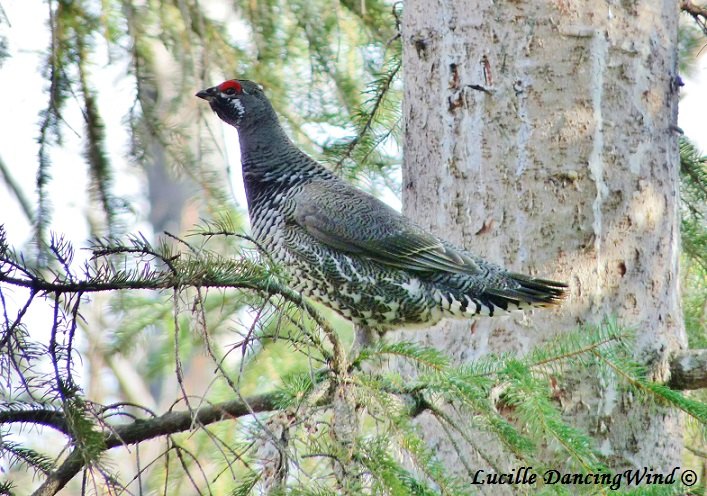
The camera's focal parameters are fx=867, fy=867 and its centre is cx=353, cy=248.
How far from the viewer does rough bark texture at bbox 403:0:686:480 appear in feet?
11.6

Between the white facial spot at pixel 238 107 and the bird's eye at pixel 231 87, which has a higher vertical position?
the bird's eye at pixel 231 87

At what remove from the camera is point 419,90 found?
4.04 meters

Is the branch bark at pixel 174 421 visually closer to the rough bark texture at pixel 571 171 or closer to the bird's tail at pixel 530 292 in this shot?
the rough bark texture at pixel 571 171

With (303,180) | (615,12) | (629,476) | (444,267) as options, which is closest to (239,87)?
(303,180)

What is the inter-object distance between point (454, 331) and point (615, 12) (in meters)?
1.57

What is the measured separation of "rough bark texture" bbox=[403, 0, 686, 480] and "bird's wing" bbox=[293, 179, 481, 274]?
0.13 metres

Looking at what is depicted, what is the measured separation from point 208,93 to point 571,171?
2.16m

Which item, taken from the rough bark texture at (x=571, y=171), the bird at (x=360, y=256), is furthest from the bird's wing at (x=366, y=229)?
the rough bark texture at (x=571, y=171)

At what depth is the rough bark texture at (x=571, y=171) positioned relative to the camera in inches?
140

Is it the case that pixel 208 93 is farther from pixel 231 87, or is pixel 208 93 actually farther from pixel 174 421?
pixel 174 421

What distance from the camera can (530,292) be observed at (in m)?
3.47

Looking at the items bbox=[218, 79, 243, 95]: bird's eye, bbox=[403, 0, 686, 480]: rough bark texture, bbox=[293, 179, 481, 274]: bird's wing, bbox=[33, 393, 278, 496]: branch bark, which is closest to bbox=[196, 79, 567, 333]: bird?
bbox=[293, 179, 481, 274]: bird's wing

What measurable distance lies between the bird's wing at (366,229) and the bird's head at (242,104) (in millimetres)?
736

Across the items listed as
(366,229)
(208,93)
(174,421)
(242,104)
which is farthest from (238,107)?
(174,421)
